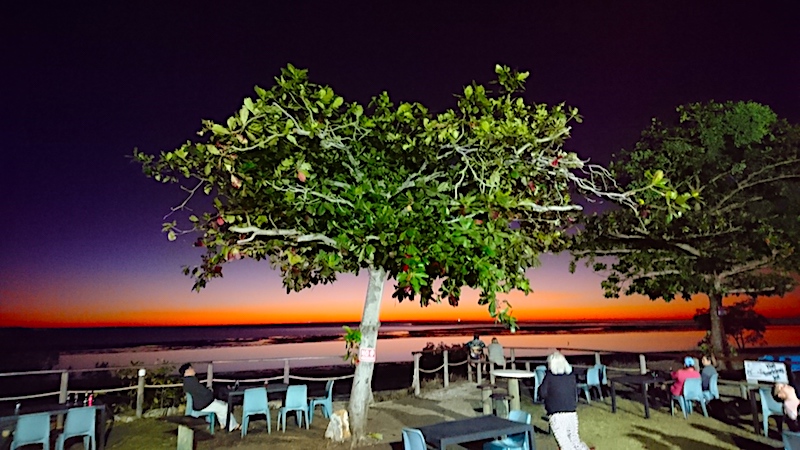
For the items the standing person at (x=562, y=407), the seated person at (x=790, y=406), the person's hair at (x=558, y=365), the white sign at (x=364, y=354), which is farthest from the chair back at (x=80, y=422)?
the seated person at (x=790, y=406)

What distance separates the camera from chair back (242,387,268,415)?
7.37 m

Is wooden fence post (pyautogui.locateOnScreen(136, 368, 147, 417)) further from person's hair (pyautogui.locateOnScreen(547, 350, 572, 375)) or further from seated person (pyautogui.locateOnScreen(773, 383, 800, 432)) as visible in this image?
seated person (pyautogui.locateOnScreen(773, 383, 800, 432))

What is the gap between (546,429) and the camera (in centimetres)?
766

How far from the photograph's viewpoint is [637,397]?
34.9 ft

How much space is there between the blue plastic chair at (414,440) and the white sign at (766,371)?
20.8 feet

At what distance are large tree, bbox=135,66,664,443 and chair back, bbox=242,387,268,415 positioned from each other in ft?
5.60

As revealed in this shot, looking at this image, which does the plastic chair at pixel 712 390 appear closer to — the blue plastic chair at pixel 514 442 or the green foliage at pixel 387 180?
the green foliage at pixel 387 180

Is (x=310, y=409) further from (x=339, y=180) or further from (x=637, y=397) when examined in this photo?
(x=637, y=397)

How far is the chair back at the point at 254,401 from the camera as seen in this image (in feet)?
24.2

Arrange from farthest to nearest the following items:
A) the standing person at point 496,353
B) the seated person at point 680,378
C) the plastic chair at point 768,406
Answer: the standing person at point 496,353
the seated person at point 680,378
the plastic chair at point 768,406

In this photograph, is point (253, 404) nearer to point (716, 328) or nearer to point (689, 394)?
point (689, 394)

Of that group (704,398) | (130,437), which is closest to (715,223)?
(704,398)

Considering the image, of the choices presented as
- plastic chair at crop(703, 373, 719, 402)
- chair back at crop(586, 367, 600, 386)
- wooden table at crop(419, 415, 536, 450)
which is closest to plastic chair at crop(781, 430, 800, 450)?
wooden table at crop(419, 415, 536, 450)

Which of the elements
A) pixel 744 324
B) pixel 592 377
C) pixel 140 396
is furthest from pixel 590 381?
pixel 744 324
